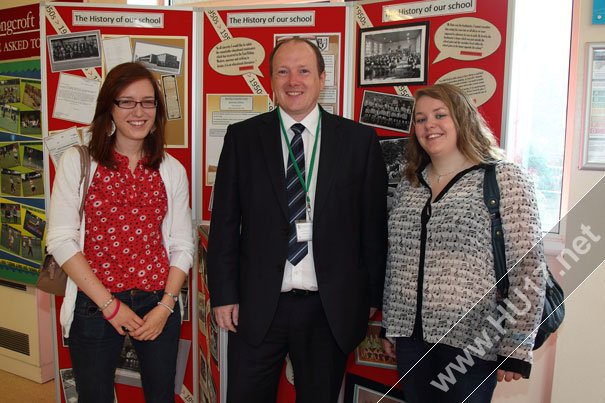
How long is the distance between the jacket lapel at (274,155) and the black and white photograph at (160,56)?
0.85m

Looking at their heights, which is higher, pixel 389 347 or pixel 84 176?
pixel 84 176

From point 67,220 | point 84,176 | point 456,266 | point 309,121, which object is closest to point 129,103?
point 84,176

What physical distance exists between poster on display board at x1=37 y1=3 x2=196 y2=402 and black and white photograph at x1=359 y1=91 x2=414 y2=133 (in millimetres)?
885

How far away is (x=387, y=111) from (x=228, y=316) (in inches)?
44.6

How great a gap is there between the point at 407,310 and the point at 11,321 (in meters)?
3.03

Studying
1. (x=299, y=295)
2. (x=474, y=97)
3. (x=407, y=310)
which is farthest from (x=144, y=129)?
(x=474, y=97)

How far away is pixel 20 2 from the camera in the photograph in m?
3.34

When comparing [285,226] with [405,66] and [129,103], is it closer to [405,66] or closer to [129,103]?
[129,103]

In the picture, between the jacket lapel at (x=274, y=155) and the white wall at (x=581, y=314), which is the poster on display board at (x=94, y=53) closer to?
the jacket lapel at (x=274, y=155)

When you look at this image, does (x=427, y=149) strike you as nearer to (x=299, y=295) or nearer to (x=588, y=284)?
(x=299, y=295)

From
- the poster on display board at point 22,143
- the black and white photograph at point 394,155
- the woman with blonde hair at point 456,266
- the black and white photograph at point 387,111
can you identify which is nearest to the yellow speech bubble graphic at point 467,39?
the black and white photograph at point 387,111

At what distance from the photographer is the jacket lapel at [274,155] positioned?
1.73 meters

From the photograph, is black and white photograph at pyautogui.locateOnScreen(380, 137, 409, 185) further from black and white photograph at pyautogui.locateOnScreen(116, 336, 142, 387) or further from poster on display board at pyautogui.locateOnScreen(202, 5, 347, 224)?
black and white photograph at pyautogui.locateOnScreen(116, 336, 142, 387)

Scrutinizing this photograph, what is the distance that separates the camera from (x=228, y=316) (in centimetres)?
182
